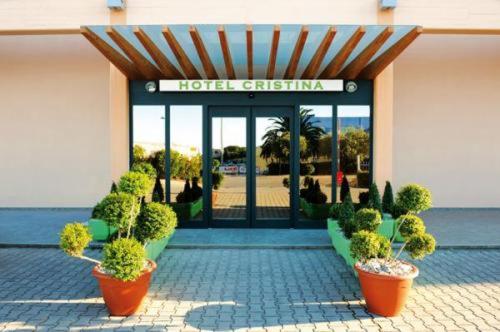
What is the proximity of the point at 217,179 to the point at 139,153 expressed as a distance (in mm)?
1985

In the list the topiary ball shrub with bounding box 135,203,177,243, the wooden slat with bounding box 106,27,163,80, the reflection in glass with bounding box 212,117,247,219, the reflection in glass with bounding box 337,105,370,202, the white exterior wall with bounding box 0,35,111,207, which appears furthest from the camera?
the white exterior wall with bounding box 0,35,111,207

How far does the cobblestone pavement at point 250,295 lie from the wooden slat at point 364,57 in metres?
3.75

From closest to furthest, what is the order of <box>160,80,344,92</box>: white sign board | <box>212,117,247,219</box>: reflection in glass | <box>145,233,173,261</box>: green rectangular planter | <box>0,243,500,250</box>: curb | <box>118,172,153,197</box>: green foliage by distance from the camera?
<box>118,172,153,197</box>: green foliage < <box>145,233,173,261</box>: green rectangular planter < <box>0,243,500,250</box>: curb < <box>160,80,344,92</box>: white sign board < <box>212,117,247,219</box>: reflection in glass

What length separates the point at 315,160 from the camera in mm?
9570

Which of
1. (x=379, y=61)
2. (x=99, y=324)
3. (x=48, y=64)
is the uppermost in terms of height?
(x=48, y=64)

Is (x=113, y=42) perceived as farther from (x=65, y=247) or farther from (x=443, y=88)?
(x=443, y=88)

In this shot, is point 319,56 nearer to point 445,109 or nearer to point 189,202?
point 189,202

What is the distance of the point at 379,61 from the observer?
8.38 metres

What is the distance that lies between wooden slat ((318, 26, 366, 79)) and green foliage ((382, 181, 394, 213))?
265 cm

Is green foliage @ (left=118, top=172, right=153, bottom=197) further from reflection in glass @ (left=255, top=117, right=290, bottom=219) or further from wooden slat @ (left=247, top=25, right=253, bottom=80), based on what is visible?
reflection in glass @ (left=255, top=117, right=290, bottom=219)

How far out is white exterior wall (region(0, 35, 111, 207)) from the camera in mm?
12344

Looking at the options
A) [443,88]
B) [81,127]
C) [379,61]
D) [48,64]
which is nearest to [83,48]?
[48,64]

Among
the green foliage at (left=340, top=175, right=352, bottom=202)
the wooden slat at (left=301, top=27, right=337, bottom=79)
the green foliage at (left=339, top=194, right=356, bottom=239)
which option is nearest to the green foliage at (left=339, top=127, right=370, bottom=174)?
the green foliage at (left=340, top=175, right=352, bottom=202)

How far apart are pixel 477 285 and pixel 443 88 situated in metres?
8.01
